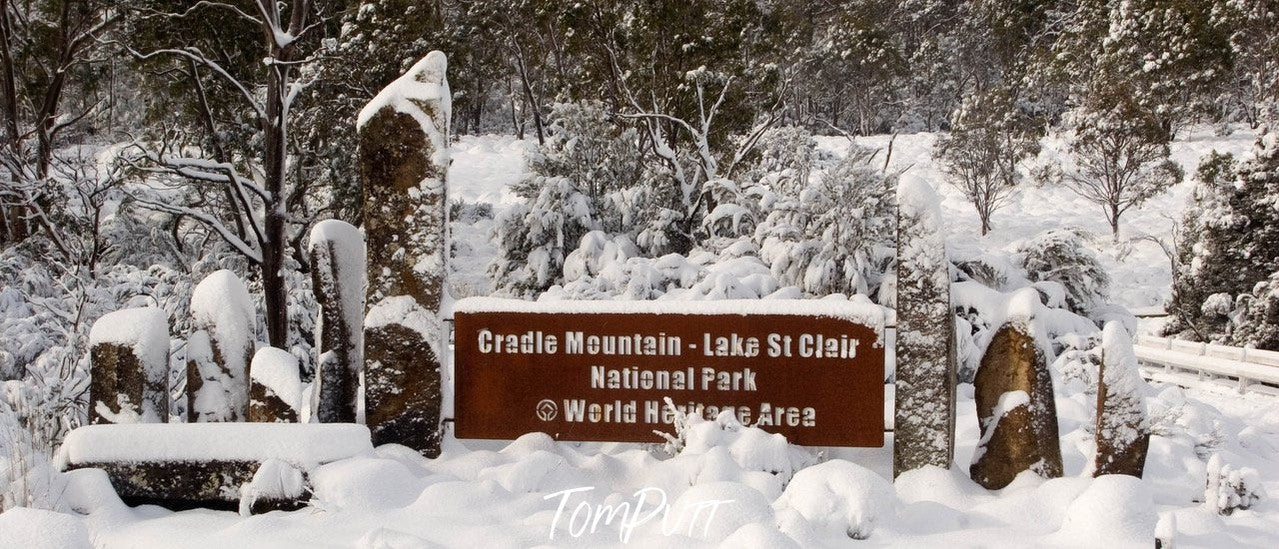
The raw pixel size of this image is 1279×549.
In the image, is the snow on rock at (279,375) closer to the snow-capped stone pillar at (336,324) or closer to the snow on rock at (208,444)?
the snow-capped stone pillar at (336,324)

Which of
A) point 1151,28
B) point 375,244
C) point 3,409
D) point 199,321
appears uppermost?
point 1151,28

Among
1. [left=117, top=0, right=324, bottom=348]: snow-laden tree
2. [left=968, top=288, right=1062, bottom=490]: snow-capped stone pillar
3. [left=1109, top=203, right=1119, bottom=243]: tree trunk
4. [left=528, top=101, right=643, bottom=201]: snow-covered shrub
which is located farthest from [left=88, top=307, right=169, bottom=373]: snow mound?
[left=1109, top=203, right=1119, bottom=243]: tree trunk

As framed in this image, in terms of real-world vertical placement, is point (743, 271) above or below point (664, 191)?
below

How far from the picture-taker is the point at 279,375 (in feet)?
16.9

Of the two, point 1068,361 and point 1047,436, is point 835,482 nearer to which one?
point 1047,436

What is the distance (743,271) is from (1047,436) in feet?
14.7

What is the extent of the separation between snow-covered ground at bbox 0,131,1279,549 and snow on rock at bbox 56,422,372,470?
123 millimetres

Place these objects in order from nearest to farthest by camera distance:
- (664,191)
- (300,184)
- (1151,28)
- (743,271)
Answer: (743,271) < (300,184) < (664,191) < (1151,28)

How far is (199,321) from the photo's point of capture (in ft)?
17.4

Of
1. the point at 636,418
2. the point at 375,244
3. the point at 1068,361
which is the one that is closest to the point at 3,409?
the point at 375,244

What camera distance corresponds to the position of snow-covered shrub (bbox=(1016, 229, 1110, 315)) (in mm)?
9508

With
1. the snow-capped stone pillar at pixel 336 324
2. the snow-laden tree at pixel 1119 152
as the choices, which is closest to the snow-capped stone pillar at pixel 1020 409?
the snow-capped stone pillar at pixel 336 324

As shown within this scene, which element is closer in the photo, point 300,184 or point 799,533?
point 799,533

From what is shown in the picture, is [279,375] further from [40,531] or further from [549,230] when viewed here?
[549,230]
